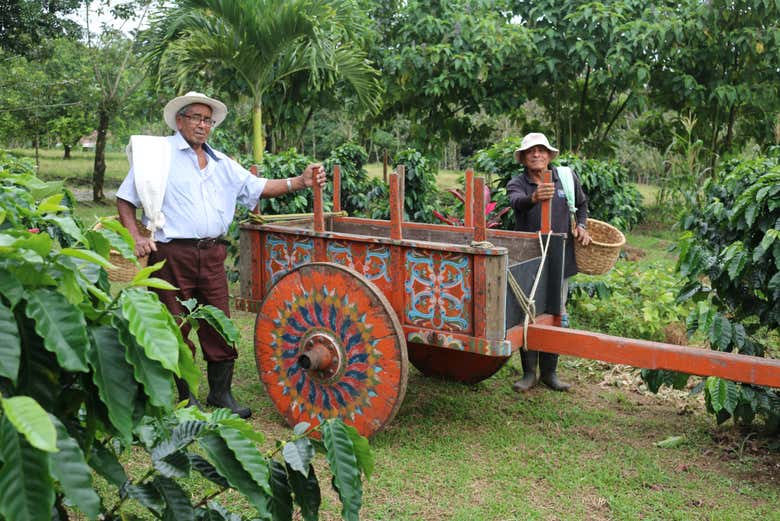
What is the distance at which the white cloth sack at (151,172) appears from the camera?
4375 mm

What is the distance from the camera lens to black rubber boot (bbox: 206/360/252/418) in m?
4.80

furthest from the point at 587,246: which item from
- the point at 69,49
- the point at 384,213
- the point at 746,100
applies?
the point at 69,49

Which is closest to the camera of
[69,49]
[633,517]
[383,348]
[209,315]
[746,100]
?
[209,315]

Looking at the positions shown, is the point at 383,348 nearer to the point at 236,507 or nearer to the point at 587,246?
the point at 236,507

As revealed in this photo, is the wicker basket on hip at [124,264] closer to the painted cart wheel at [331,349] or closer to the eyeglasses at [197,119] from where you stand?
the eyeglasses at [197,119]

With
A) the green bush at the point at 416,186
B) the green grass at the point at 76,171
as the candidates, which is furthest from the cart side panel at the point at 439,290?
the green grass at the point at 76,171

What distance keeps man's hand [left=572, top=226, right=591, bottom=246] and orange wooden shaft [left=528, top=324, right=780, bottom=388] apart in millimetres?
1085

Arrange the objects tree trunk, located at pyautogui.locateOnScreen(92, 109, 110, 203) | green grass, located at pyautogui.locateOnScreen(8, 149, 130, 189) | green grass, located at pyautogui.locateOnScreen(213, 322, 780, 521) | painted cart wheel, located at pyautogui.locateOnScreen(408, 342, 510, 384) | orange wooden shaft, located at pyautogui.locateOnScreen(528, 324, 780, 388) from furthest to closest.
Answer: green grass, located at pyautogui.locateOnScreen(8, 149, 130, 189)
tree trunk, located at pyautogui.locateOnScreen(92, 109, 110, 203)
painted cart wheel, located at pyautogui.locateOnScreen(408, 342, 510, 384)
green grass, located at pyautogui.locateOnScreen(213, 322, 780, 521)
orange wooden shaft, located at pyautogui.locateOnScreen(528, 324, 780, 388)

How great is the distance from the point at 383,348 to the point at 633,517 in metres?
1.39

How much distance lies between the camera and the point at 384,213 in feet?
25.9

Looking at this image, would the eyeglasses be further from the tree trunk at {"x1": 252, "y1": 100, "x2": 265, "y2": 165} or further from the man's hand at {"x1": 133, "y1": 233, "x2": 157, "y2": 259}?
the tree trunk at {"x1": 252, "y1": 100, "x2": 265, "y2": 165}

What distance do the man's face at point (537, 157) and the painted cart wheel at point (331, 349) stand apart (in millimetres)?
1592

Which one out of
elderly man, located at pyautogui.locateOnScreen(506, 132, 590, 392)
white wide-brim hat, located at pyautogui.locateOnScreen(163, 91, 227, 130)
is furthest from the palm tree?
elderly man, located at pyautogui.locateOnScreen(506, 132, 590, 392)

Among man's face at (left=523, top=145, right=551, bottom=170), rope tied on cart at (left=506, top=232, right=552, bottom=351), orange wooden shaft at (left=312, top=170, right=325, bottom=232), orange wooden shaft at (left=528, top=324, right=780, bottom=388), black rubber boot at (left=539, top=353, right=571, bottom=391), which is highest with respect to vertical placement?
man's face at (left=523, top=145, right=551, bottom=170)
